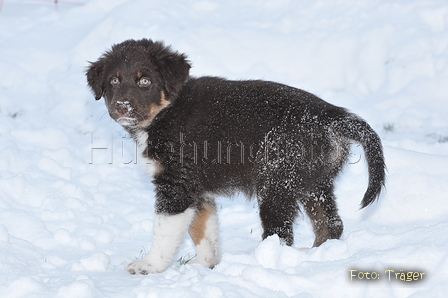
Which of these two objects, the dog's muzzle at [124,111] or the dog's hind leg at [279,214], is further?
the dog's muzzle at [124,111]

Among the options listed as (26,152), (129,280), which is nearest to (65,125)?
(26,152)

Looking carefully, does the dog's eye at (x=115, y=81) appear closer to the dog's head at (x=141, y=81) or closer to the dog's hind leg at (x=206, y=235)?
the dog's head at (x=141, y=81)

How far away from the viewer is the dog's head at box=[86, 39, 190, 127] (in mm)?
3758

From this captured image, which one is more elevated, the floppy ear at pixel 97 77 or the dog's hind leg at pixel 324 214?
the floppy ear at pixel 97 77

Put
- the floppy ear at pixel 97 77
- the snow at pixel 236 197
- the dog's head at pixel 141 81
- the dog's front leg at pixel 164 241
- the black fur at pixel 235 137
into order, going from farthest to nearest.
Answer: the floppy ear at pixel 97 77 < the dog's head at pixel 141 81 < the dog's front leg at pixel 164 241 < the black fur at pixel 235 137 < the snow at pixel 236 197

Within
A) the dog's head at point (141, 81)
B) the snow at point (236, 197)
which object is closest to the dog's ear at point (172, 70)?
the dog's head at point (141, 81)

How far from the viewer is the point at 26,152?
5605mm

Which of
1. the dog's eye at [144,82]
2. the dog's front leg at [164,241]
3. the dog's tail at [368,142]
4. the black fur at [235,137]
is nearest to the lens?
the dog's tail at [368,142]

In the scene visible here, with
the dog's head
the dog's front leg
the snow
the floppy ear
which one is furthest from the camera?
the floppy ear

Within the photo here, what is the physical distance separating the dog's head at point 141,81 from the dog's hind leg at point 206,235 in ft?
2.69

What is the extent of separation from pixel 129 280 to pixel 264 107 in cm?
150

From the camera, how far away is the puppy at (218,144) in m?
3.55

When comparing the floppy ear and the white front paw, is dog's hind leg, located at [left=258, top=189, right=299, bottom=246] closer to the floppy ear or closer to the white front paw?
the white front paw

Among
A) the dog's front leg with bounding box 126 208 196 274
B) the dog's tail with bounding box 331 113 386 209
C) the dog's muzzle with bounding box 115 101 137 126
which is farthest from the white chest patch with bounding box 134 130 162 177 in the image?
the dog's tail with bounding box 331 113 386 209
